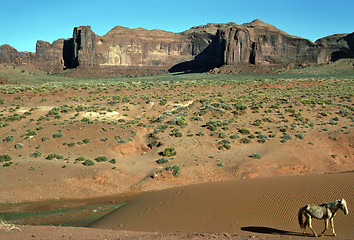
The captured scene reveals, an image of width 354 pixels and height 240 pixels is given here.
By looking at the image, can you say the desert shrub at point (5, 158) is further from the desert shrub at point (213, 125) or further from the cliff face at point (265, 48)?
the cliff face at point (265, 48)

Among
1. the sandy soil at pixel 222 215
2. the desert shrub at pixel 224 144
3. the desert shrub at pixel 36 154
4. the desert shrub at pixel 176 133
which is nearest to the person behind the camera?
the sandy soil at pixel 222 215

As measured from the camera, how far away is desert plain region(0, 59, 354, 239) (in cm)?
1265

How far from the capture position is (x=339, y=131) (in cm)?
2841

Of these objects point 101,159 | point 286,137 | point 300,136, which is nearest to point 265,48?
point 300,136

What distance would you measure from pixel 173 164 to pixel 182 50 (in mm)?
138869

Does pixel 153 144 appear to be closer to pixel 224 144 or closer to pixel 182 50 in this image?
pixel 224 144

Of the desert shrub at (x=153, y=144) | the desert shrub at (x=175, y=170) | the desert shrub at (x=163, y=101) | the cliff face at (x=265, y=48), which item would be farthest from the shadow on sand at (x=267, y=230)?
the cliff face at (x=265, y=48)

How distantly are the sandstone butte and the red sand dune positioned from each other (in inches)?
3862

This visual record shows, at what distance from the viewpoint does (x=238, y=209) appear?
13375 mm

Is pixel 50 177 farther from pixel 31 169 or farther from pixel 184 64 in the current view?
pixel 184 64

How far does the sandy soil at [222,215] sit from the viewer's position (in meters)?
10.2

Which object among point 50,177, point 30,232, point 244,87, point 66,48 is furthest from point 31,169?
point 66,48

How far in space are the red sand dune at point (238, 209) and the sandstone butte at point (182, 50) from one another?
98.1m

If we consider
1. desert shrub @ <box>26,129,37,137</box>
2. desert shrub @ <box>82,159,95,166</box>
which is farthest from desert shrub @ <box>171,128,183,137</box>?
desert shrub @ <box>26,129,37,137</box>
